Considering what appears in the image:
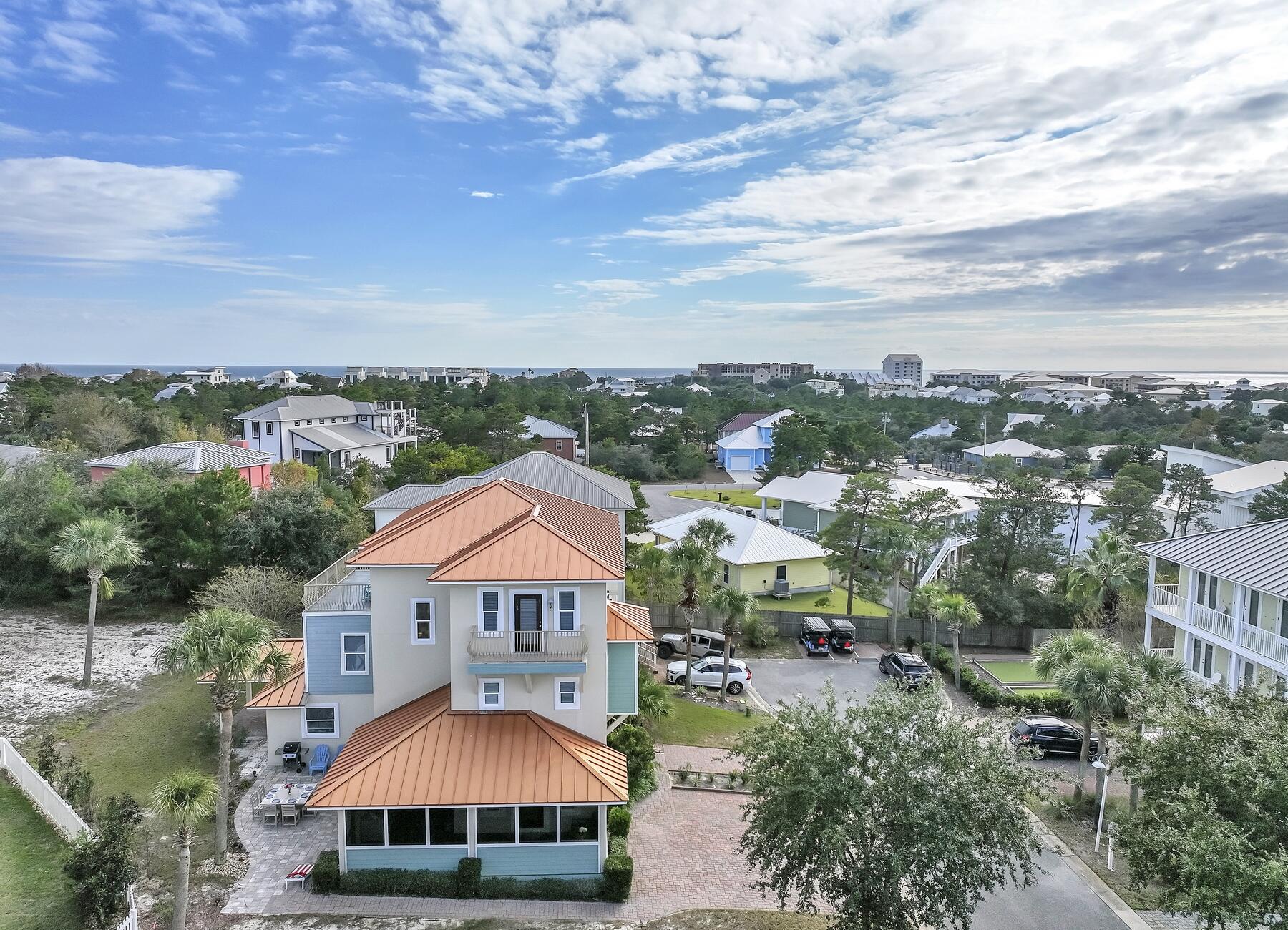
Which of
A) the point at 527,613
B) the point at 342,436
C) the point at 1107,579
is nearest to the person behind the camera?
the point at 527,613

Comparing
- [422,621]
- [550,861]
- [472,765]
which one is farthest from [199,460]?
[550,861]

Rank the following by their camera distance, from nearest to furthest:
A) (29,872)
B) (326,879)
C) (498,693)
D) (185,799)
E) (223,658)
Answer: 1. (185,799)
2. (29,872)
3. (326,879)
4. (223,658)
5. (498,693)

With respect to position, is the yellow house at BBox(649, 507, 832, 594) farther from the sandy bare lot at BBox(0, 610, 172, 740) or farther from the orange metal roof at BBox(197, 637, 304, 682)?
the sandy bare lot at BBox(0, 610, 172, 740)

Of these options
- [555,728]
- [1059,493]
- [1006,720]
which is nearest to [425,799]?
[555,728]

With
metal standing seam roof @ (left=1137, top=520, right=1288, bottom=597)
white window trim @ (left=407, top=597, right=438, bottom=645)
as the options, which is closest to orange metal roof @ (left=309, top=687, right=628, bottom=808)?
white window trim @ (left=407, top=597, right=438, bottom=645)

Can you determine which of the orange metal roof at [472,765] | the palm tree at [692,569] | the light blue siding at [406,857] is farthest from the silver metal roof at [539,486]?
the light blue siding at [406,857]

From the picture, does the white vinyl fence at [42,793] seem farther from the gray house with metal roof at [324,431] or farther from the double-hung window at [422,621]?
the gray house with metal roof at [324,431]

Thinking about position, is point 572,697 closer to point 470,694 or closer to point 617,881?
point 470,694
